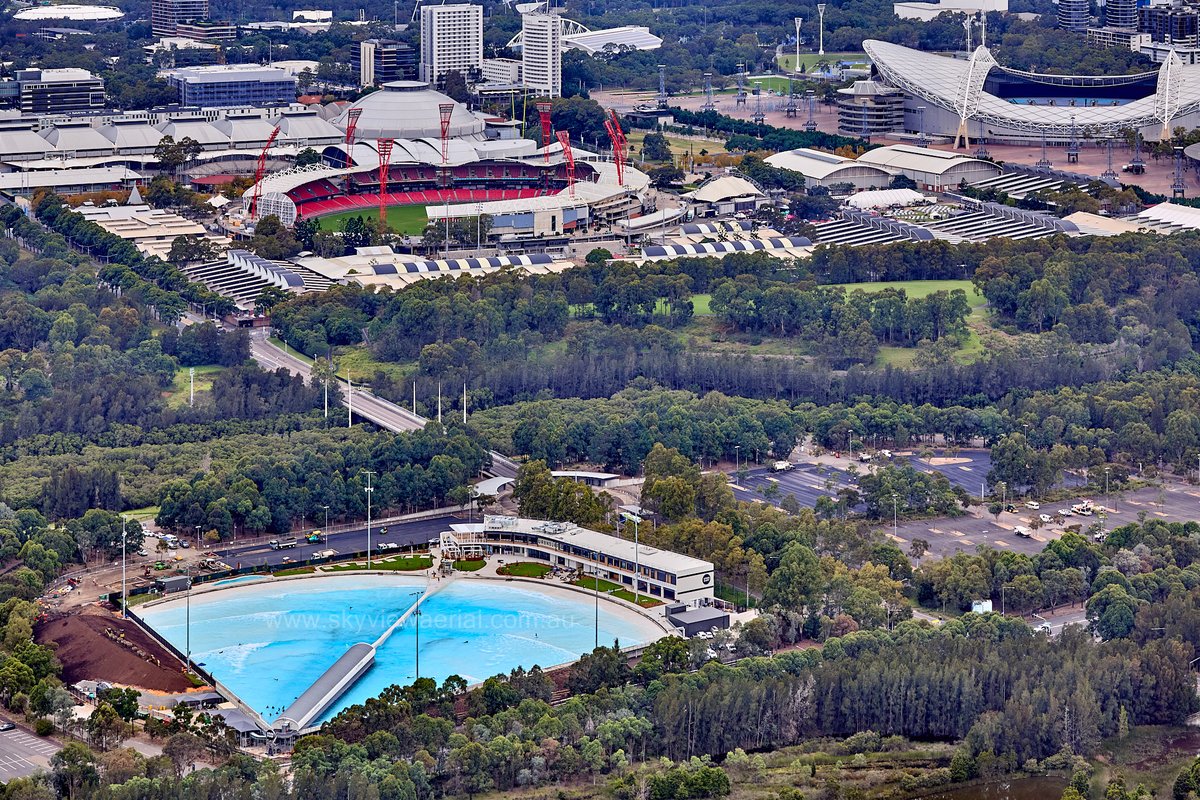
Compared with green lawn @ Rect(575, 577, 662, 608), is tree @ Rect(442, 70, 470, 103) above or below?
A: above

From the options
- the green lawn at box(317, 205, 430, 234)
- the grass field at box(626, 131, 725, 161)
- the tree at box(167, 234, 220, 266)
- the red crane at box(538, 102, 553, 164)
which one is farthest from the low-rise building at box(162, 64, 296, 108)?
the tree at box(167, 234, 220, 266)

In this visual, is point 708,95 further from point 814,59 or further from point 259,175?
point 259,175

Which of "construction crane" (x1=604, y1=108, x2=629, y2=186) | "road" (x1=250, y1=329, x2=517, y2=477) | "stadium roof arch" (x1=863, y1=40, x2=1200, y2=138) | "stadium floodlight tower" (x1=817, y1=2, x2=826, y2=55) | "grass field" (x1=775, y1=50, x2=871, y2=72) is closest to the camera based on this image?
"road" (x1=250, y1=329, x2=517, y2=477)

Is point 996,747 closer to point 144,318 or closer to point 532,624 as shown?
point 532,624

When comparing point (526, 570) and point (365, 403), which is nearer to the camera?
point (526, 570)

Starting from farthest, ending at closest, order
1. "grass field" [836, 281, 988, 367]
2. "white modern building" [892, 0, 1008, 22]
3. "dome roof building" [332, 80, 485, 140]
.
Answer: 1. "white modern building" [892, 0, 1008, 22]
2. "dome roof building" [332, 80, 485, 140]
3. "grass field" [836, 281, 988, 367]

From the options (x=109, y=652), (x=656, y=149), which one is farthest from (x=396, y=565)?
(x=656, y=149)

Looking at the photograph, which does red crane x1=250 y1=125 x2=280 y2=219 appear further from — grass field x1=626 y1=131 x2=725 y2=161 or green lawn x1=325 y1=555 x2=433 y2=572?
green lawn x1=325 y1=555 x2=433 y2=572
